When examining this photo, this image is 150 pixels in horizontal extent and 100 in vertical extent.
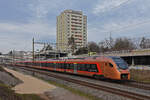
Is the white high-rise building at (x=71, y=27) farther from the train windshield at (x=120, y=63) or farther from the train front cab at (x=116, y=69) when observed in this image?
the train windshield at (x=120, y=63)

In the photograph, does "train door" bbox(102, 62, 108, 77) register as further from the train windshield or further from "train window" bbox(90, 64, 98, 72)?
"train window" bbox(90, 64, 98, 72)

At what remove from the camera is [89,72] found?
2006 centimetres

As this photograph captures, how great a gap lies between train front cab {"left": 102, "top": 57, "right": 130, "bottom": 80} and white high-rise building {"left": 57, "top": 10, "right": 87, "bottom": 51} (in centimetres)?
9613

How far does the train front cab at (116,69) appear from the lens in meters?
15.7

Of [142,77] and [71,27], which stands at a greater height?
[71,27]

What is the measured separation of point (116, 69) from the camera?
16.0m

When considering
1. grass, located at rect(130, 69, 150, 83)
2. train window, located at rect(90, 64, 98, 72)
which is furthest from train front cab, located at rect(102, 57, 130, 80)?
grass, located at rect(130, 69, 150, 83)

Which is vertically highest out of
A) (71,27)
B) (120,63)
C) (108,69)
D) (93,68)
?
(71,27)

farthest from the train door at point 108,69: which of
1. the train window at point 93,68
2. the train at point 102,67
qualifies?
the train window at point 93,68

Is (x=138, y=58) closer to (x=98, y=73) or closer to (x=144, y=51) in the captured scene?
(x=144, y=51)

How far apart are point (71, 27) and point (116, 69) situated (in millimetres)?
103082

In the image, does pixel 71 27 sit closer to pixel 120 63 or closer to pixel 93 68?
pixel 93 68

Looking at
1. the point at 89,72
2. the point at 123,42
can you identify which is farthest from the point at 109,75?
the point at 123,42

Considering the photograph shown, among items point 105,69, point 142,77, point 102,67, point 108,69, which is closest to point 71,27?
point 142,77
